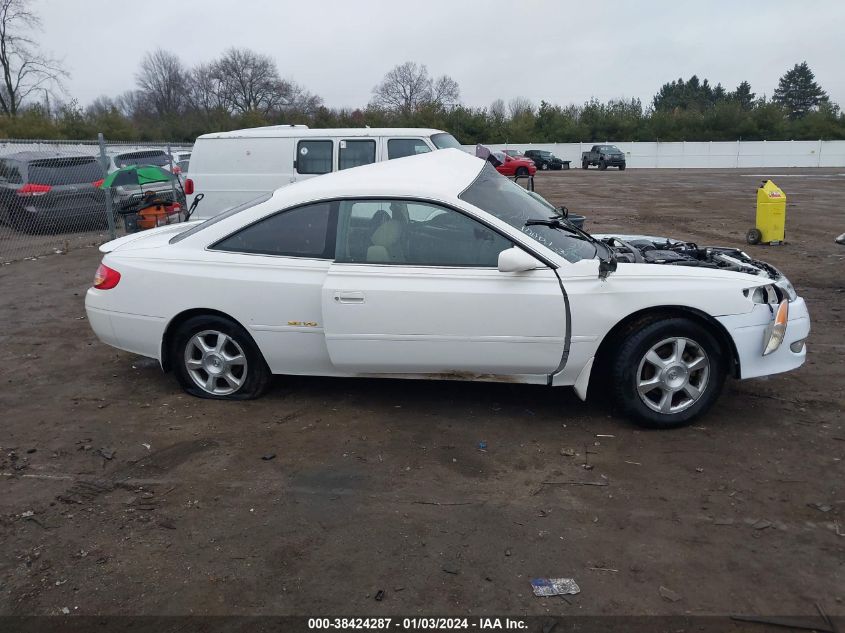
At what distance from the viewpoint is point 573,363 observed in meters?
4.10

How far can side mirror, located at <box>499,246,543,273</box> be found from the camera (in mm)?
3934

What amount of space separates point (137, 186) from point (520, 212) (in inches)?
459

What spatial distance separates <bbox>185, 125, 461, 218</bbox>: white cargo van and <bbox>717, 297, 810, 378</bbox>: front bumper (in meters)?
6.38

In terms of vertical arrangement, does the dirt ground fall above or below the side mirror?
below

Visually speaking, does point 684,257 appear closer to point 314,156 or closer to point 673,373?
point 673,373

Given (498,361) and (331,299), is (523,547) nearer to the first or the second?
(498,361)

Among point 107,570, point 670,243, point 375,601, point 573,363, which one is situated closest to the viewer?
point 375,601

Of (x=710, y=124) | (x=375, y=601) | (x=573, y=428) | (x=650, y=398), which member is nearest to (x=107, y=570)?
(x=375, y=601)

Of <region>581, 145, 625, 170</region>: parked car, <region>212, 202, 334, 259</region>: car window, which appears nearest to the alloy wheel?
<region>212, 202, 334, 259</region>: car window

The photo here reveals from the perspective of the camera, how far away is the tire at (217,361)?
4.60 meters

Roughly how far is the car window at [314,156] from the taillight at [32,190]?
5.68 metres

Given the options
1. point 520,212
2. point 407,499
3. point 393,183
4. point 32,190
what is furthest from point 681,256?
point 32,190

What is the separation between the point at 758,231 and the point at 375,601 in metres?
10.6

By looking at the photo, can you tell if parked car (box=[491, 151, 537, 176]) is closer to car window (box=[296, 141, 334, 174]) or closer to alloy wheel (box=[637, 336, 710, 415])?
car window (box=[296, 141, 334, 174])
